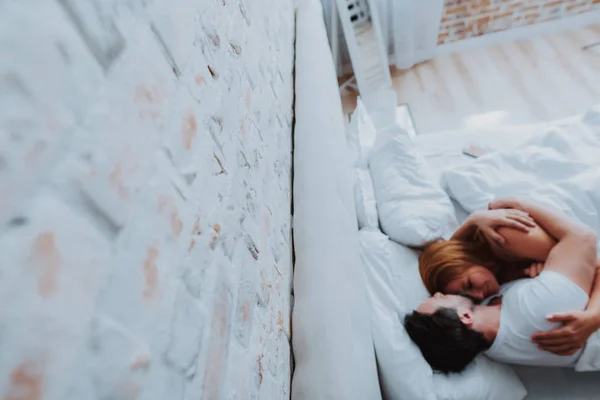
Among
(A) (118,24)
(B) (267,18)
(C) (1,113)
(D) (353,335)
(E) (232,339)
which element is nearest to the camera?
(C) (1,113)

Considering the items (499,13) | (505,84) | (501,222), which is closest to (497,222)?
(501,222)

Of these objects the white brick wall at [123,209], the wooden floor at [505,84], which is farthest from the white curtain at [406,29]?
the white brick wall at [123,209]

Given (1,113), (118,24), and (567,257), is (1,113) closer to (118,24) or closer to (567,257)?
(118,24)

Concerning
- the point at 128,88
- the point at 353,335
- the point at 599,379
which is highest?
the point at 128,88

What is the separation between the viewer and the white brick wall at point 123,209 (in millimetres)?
235

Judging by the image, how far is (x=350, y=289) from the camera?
100 cm

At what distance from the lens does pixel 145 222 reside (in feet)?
1.17

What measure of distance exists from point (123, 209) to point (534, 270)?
1.41m

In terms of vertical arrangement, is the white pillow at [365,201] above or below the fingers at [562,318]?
above

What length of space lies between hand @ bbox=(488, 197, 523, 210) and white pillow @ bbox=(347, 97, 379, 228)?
46cm

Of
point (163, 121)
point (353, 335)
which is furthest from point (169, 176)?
point (353, 335)

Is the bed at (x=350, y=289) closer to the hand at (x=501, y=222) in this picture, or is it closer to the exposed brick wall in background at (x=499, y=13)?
the hand at (x=501, y=222)

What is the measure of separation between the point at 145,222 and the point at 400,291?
115 centimetres

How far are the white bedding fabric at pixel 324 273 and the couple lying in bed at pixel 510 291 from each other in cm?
29
